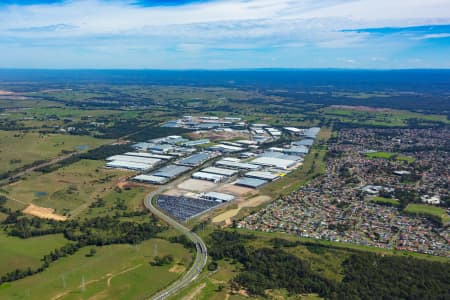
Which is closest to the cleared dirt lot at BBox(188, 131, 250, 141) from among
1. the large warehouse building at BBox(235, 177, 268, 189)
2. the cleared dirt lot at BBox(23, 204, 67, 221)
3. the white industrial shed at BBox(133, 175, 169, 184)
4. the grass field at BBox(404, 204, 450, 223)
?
the white industrial shed at BBox(133, 175, 169, 184)

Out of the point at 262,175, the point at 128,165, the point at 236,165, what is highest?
the point at 236,165

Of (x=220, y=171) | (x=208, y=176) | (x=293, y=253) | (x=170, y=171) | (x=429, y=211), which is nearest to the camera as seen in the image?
(x=293, y=253)

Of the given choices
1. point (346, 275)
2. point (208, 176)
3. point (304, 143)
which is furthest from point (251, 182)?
point (304, 143)

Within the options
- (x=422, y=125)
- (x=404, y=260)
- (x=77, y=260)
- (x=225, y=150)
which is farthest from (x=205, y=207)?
(x=422, y=125)

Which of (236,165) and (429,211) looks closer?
(429,211)

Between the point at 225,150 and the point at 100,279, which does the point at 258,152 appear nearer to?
the point at 225,150

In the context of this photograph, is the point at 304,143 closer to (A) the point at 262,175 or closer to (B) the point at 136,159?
(A) the point at 262,175
